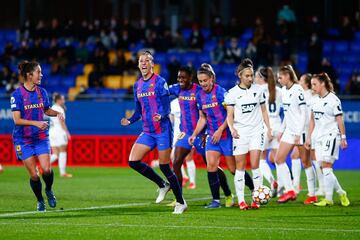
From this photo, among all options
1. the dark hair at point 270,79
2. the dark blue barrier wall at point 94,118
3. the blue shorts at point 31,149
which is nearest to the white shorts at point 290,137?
the dark hair at point 270,79

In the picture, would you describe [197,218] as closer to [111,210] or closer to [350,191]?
[111,210]

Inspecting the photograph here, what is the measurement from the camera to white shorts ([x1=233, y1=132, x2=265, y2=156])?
1468 cm

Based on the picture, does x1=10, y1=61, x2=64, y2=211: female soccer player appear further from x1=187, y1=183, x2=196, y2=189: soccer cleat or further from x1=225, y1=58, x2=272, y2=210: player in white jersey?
x1=187, y1=183, x2=196, y2=189: soccer cleat

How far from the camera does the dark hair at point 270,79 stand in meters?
17.0

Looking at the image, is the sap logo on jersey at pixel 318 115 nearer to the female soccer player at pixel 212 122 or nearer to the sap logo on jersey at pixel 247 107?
the sap logo on jersey at pixel 247 107

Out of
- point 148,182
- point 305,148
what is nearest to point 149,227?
point 305,148

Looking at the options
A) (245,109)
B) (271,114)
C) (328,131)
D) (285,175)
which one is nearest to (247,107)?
(245,109)

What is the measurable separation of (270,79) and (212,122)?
2232 millimetres

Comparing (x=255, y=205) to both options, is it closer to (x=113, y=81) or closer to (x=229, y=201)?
(x=229, y=201)

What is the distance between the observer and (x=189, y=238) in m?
11.2

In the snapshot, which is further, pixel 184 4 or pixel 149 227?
pixel 184 4

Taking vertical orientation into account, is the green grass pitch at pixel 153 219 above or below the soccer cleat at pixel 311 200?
above

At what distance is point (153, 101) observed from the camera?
14.8m

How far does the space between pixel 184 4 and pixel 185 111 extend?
999 inches
